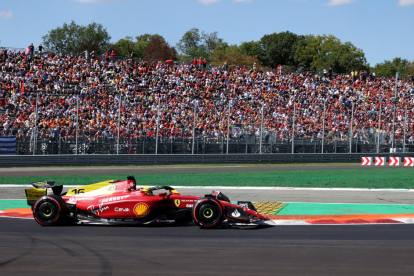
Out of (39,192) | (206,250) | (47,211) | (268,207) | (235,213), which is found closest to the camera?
(206,250)

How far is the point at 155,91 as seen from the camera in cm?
3064

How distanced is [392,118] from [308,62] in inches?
2247

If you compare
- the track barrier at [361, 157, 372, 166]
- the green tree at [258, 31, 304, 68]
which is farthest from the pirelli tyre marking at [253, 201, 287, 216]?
the green tree at [258, 31, 304, 68]

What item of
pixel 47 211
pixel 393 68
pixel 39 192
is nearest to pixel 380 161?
pixel 39 192

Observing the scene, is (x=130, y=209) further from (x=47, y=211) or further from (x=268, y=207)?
(x=268, y=207)

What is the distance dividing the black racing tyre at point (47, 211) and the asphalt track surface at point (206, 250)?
18 centimetres

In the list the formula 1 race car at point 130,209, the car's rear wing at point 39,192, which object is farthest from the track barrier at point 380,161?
the car's rear wing at point 39,192

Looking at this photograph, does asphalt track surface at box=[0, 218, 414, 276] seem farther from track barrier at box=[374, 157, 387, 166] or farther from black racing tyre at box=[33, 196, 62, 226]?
track barrier at box=[374, 157, 387, 166]

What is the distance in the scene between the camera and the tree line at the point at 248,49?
255ft

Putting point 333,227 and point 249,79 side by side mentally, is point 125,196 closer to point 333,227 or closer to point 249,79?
point 333,227

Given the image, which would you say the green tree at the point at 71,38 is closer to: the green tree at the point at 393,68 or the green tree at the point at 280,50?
the green tree at the point at 280,50

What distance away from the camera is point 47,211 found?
8727mm

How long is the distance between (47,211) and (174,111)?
1882cm

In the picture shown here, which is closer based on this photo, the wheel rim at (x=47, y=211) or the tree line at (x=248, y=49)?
the wheel rim at (x=47, y=211)
